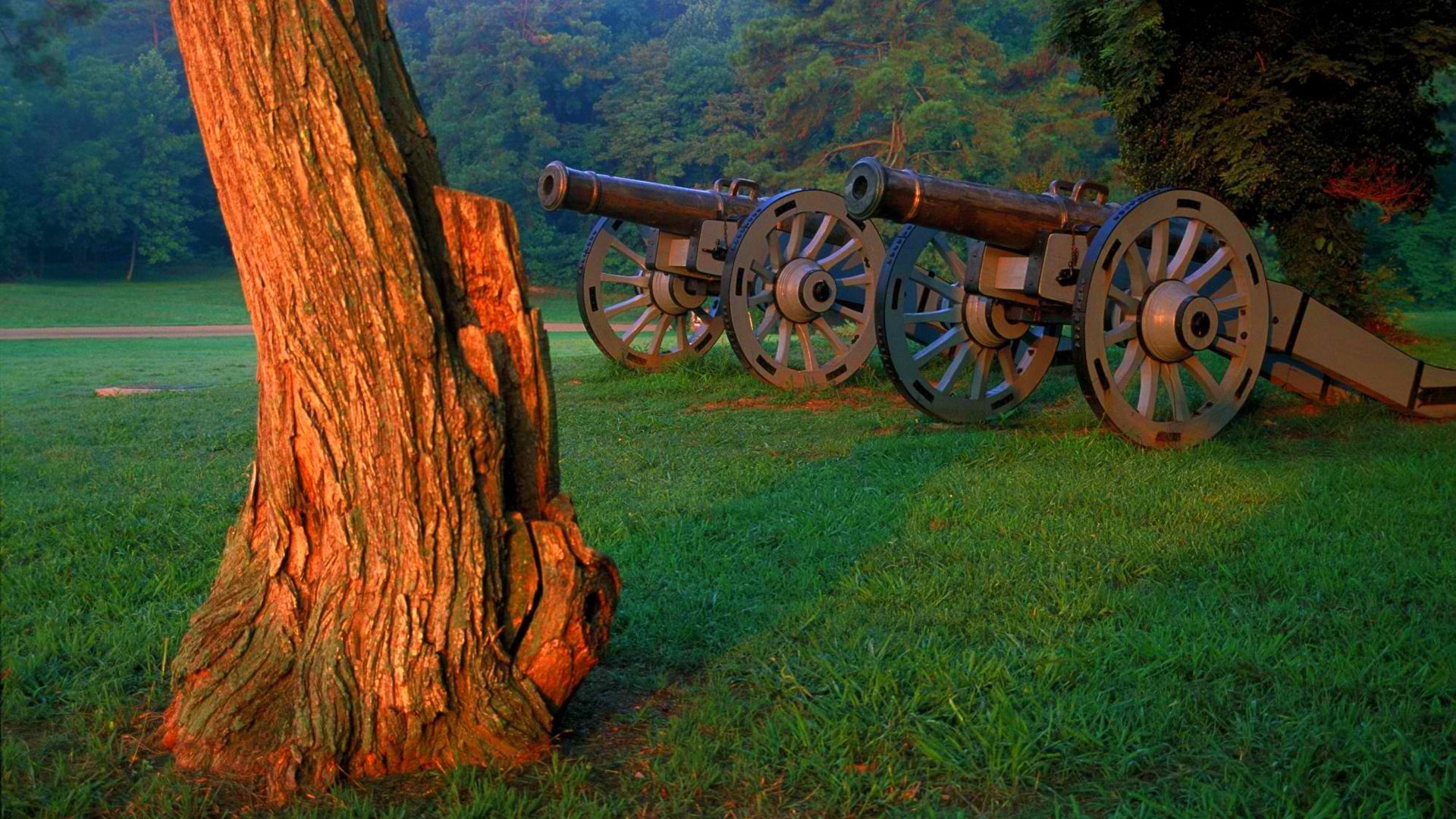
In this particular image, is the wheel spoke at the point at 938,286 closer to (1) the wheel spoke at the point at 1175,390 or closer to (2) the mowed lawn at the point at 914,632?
(2) the mowed lawn at the point at 914,632

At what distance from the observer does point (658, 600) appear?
4.03m

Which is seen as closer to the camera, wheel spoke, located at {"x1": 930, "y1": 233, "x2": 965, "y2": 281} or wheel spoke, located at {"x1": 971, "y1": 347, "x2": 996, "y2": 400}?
wheel spoke, located at {"x1": 971, "y1": 347, "x2": 996, "y2": 400}

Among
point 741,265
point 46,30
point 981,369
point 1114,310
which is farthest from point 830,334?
point 46,30

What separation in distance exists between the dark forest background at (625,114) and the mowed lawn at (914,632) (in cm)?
1777

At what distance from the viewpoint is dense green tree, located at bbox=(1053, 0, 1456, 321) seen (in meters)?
9.53

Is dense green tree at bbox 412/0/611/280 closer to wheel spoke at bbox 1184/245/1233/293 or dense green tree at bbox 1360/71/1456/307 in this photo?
dense green tree at bbox 1360/71/1456/307

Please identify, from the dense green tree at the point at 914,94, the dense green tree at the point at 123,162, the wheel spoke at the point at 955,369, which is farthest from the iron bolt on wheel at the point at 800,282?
the dense green tree at the point at 123,162

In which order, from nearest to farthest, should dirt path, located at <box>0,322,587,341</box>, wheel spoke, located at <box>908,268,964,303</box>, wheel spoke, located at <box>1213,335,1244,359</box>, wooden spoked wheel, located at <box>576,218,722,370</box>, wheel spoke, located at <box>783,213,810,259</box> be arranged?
wheel spoke, located at <box>1213,335,1244,359</box> → wheel spoke, located at <box>908,268,964,303</box> → wheel spoke, located at <box>783,213,810,259</box> → wooden spoked wheel, located at <box>576,218,722,370</box> → dirt path, located at <box>0,322,587,341</box>

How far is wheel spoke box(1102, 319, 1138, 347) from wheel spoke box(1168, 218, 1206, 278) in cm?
40

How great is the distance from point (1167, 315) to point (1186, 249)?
51cm

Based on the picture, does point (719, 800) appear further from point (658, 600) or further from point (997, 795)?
point (658, 600)

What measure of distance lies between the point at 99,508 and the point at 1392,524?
5359 mm

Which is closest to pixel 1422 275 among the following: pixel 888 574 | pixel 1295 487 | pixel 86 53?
pixel 1295 487

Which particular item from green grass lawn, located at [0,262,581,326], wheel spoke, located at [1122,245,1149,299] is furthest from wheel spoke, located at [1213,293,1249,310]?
green grass lawn, located at [0,262,581,326]
